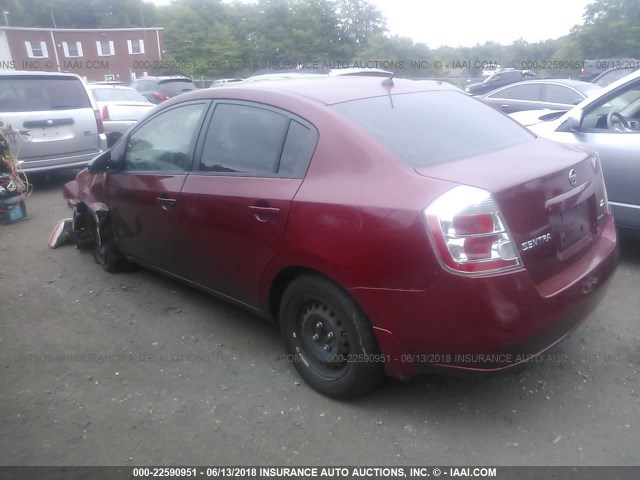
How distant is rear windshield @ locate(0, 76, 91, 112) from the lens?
7152 millimetres

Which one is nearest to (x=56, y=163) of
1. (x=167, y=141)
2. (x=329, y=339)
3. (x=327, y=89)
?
(x=167, y=141)

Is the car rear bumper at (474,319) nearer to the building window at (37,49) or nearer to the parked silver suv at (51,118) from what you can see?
the parked silver suv at (51,118)

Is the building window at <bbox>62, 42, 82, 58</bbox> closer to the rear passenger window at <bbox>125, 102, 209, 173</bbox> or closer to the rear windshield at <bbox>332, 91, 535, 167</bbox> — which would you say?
the rear passenger window at <bbox>125, 102, 209, 173</bbox>

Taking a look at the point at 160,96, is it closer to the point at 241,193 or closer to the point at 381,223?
the point at 241,193

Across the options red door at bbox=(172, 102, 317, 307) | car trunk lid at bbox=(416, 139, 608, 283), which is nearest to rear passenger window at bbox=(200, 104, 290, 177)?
red door at bbox=(172, 102, 317, 307)

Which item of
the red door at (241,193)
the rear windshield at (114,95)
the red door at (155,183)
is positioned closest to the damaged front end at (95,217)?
the red door at (155,183)

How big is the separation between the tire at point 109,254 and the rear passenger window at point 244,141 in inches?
63.4

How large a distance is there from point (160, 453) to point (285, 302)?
0.98 metres

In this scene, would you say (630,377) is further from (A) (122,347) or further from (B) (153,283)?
(B) (153,283)

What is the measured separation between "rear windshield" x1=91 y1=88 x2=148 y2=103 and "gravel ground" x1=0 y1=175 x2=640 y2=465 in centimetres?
819

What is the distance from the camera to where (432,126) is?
2971 millimetres

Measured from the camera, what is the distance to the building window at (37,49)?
4884cm

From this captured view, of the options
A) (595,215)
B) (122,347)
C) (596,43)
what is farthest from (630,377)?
(596,43)

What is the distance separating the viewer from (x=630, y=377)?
3.00m
